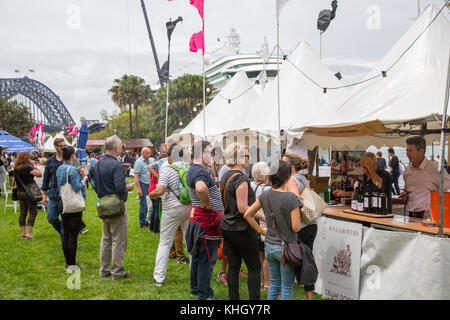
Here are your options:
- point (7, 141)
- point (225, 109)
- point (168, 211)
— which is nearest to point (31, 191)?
point (168, 211)

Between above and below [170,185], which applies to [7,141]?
above

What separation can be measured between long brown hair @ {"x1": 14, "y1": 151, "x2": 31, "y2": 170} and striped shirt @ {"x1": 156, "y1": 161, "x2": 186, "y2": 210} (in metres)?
4.29

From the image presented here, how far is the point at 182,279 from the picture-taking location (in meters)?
5.46

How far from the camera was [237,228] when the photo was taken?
3855 mm

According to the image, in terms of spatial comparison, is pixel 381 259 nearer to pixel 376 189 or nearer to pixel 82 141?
pixel 376 189

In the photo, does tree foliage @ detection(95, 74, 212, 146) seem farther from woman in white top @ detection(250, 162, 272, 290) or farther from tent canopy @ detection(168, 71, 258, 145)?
woman in white top @ detection(250, 162, 272, 290)

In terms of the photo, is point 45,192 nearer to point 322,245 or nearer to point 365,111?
point 322,245

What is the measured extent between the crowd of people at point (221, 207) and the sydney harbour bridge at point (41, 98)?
150 meters

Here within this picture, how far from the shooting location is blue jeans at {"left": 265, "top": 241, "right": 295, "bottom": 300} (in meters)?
3.56

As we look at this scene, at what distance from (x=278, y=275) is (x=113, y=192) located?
2488 mm

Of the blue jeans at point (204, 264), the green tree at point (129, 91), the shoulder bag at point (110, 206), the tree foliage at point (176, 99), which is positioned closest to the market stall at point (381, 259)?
the blue jeans at point (204, 264)
